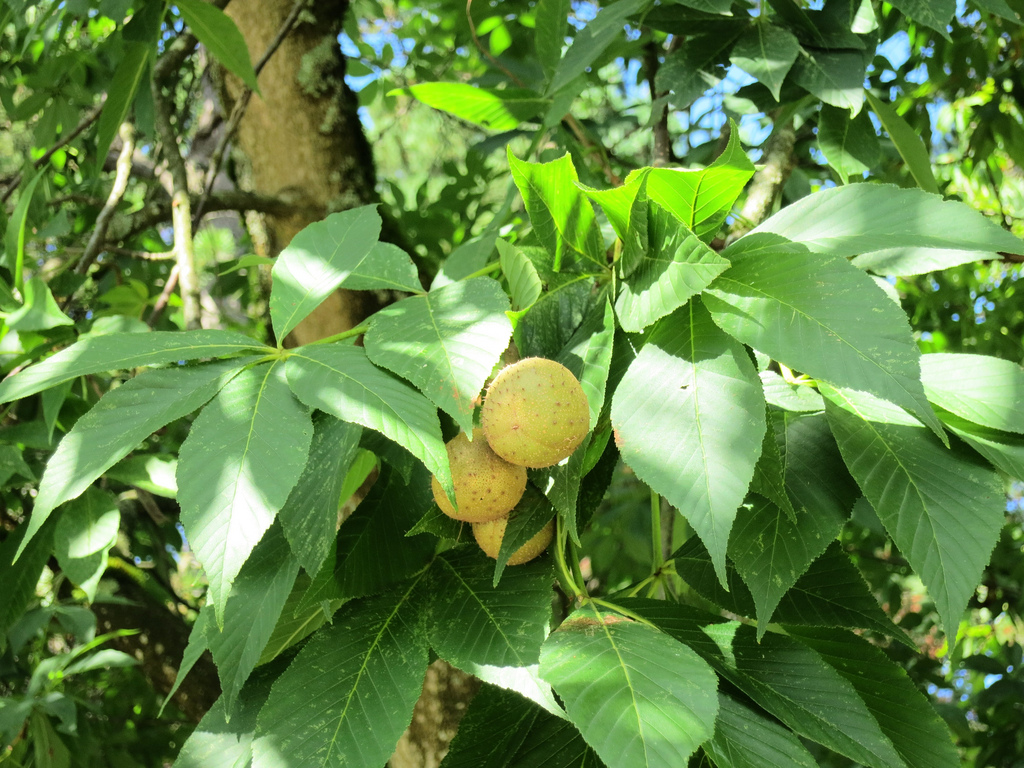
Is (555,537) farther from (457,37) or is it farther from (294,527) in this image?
(457,37)

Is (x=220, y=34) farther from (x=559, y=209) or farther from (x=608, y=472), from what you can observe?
(x=608, y=472)

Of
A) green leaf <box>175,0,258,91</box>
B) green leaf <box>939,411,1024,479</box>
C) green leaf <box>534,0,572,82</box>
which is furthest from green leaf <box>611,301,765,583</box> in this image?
green leaf <box>175,0,258,91</box>

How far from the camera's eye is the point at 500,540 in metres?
0.77

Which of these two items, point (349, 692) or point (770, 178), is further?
point (770, 178)

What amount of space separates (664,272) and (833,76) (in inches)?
28.9

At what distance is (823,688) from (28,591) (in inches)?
51.9

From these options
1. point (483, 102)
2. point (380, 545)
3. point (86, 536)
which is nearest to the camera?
point (380, 545)

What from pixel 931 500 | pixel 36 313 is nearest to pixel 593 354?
pixel 931 500

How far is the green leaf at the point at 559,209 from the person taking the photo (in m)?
0.76

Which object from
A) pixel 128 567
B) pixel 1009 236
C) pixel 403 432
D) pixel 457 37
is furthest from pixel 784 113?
pixel 128 567

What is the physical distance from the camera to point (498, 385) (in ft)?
2.47

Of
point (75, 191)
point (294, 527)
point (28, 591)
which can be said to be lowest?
point (28, 591)

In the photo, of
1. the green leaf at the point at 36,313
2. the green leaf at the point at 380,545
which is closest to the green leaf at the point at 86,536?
the green leaf at the point at 36,313

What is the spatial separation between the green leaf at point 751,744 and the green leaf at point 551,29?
1.03 meters
